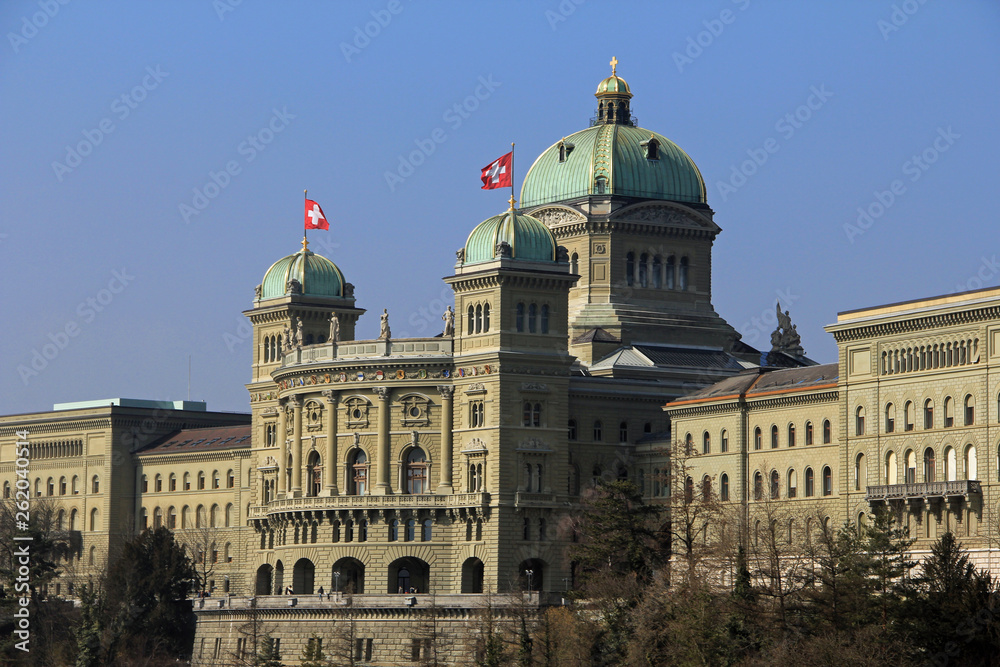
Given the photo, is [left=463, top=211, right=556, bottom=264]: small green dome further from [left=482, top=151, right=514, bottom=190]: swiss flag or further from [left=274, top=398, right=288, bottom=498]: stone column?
[left=274, top=398, right=288, bottom=498]: stone column

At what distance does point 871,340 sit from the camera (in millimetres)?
150000

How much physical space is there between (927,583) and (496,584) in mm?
49366

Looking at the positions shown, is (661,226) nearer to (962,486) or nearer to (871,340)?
(871,340)

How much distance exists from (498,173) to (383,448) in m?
21.7

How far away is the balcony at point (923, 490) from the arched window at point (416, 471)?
36626 millimetres

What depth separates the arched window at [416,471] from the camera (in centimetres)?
17138

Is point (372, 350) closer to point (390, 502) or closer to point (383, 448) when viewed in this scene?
point (383, 448)

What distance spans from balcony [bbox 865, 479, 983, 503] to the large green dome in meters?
46.7

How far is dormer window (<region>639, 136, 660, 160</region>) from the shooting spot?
188500mm

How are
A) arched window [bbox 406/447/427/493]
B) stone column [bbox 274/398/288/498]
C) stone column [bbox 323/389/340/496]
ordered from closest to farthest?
arched window [bbox 406/447/427/493] < stone column [bbox 323/389/340/496] < stone column [bbox 274/398/288/498]

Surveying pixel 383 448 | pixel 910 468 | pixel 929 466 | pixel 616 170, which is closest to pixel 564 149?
pixel 616 170

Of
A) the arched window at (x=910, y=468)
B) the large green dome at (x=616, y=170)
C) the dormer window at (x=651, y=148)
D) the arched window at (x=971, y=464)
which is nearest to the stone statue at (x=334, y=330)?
the large green dome at (x=616, y=170)

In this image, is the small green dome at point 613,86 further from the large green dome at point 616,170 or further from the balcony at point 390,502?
the balcony at point 390,502

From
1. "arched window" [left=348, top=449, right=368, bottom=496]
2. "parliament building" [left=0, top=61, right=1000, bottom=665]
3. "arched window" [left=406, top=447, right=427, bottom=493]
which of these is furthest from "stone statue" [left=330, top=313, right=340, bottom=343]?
"arched window" [left=406, top=447, right=427, bottom=493]
